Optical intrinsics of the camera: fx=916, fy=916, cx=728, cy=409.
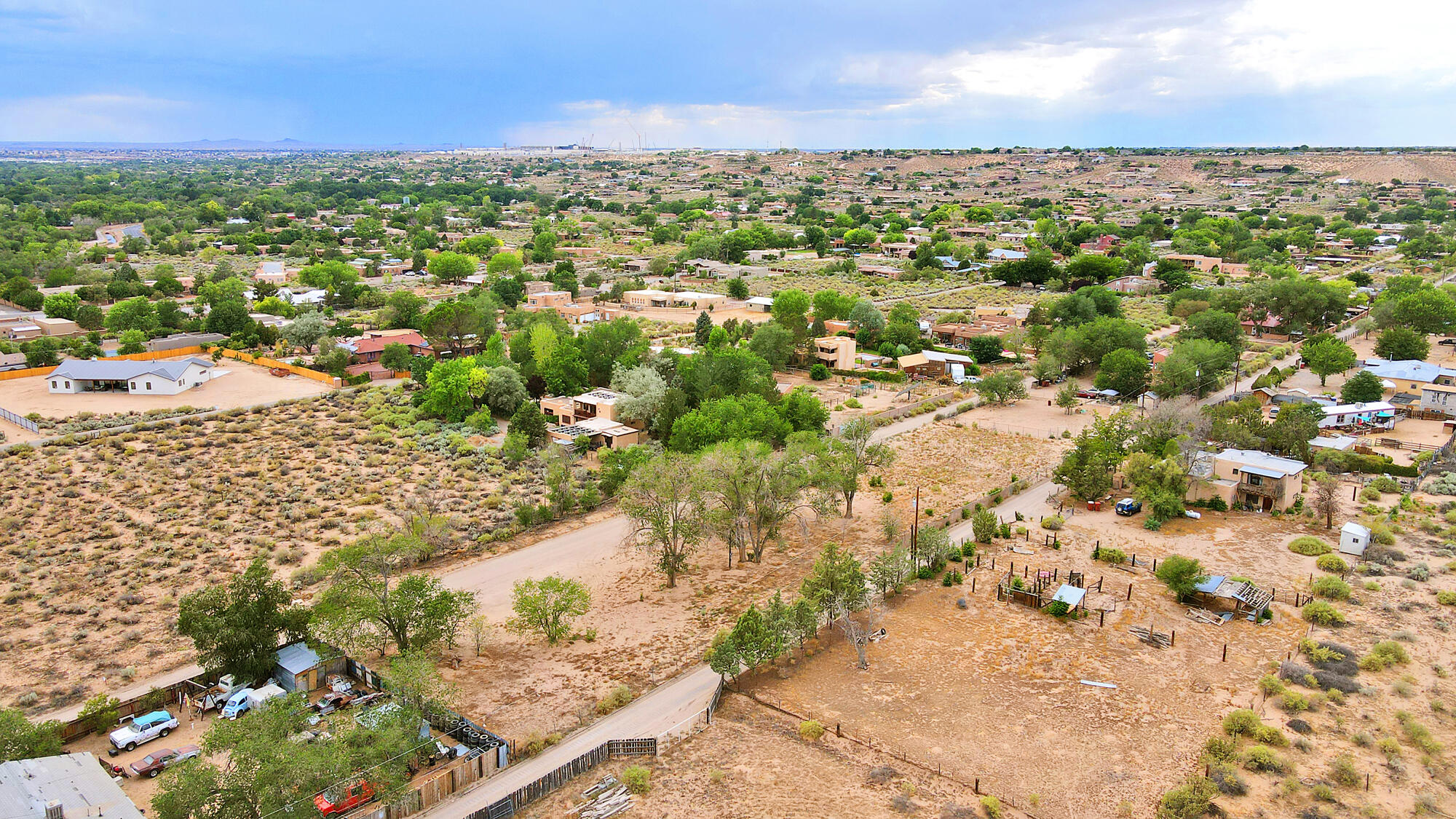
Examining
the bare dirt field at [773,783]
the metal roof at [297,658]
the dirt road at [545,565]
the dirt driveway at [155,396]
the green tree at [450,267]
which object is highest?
the green tree at [450,267]

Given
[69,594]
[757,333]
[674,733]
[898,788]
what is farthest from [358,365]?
[898,788]

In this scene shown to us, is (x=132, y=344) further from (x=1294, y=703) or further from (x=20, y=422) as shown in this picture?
(x=1294, y=703)

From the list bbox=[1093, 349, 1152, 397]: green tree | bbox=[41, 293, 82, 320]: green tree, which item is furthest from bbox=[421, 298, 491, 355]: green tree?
bbox=[1093, 349, 1152, 397]: green tree

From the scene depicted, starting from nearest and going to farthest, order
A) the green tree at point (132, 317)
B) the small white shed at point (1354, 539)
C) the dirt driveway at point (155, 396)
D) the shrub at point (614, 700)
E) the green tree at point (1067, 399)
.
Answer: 1. the shrub at point (614, 700)
2. the small white shed at point (1354, 539)
3. the dirt driveway at point (155, 396)
4. the green tree at point (1067, 399)
5. the green tree at point (132, 317)

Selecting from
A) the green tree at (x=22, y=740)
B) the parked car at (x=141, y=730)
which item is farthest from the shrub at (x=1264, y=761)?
the green tree at (x=22, y=740)

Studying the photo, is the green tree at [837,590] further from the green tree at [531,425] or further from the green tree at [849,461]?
the green tree at [531,425]

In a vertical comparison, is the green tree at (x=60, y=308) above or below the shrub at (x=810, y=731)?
above

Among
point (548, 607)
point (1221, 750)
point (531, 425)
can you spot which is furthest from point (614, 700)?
point (531, 425)
